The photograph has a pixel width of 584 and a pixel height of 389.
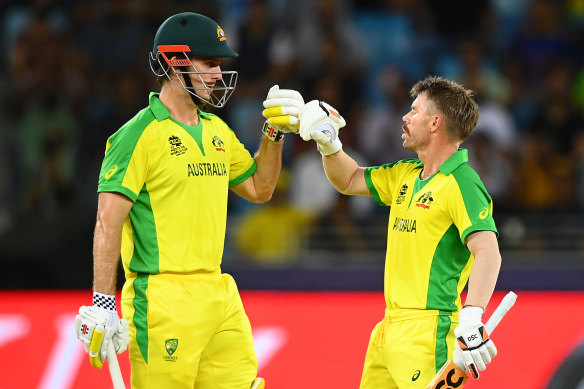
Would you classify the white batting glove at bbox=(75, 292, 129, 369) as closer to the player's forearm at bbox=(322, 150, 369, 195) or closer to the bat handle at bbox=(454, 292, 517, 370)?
the player's forearm at bbox=(322, 150, 369, 195)

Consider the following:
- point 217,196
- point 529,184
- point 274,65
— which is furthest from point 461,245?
point 274,65

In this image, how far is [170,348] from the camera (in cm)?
498

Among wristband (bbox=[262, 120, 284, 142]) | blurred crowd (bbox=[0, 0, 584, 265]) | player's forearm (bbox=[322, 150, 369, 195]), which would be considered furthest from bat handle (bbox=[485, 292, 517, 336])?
blurred crowd (bbox=[0, 0, 584, 265])

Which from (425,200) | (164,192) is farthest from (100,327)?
(425,200)

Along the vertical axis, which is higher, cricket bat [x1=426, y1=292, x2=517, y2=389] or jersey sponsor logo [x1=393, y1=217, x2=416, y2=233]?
jersey sponsor logo [x1=393, y1=217, x2=416, y2=233]

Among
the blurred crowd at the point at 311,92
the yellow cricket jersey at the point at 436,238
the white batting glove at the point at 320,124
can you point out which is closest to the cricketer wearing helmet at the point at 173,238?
the white batting glove at the point at 320,124

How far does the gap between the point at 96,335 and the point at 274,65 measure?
6.41 meters

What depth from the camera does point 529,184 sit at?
9.96m

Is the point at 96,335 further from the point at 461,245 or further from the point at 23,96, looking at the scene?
the point at 23,96

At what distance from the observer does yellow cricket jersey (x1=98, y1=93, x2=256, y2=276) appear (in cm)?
499

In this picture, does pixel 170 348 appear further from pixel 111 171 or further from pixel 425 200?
pixel 425 200

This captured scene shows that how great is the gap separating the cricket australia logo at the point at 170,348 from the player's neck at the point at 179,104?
Answer: 1.03 metres

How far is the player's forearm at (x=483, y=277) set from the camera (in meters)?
4.82

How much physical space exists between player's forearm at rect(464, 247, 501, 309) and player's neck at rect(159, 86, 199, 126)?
151 cm
